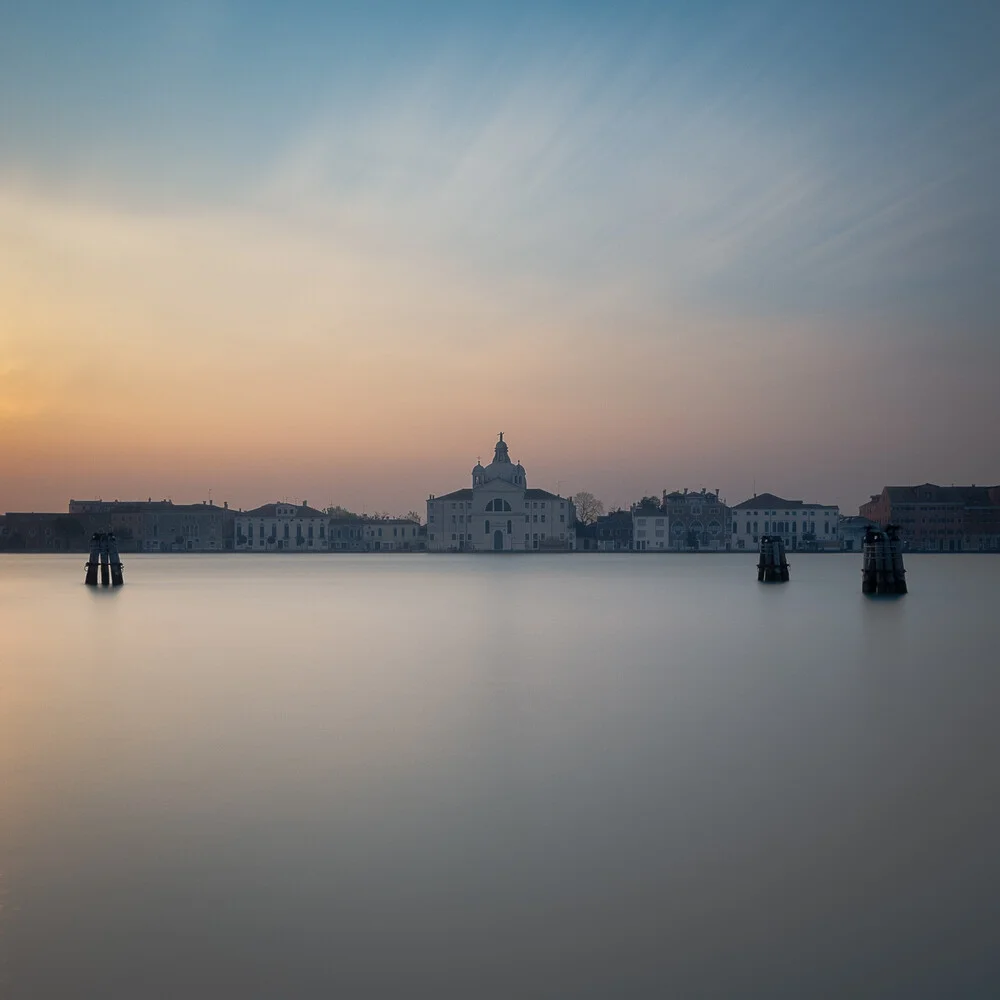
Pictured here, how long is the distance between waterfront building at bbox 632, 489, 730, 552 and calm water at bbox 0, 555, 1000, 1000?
97747 mm

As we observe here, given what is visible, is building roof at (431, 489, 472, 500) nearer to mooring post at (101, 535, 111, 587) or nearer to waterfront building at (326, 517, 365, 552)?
waterfront building at (326, 517, 365, 552)

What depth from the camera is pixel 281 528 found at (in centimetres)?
12712

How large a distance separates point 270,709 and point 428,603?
23989mm

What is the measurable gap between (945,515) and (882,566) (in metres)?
79.0

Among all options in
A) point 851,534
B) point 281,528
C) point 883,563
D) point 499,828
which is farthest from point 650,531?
point 499,828

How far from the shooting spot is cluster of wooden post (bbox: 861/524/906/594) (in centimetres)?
3678

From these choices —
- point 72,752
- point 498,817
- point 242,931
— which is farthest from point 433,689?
point 242,931

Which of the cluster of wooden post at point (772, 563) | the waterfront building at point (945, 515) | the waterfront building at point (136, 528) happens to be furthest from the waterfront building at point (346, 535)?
the cluster of wooden post at point (772, 563)

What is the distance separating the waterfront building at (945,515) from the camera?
10900cm

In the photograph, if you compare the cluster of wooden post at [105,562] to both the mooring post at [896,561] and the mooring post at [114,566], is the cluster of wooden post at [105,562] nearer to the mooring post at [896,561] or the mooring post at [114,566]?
the mooring post at [114,566]

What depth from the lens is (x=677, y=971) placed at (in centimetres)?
550

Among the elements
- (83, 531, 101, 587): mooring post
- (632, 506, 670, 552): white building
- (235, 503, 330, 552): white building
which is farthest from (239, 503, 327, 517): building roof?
(83, 531, 101, 587): mooring post

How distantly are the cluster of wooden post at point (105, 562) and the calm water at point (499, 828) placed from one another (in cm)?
3103

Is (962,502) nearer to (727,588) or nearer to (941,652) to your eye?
(727,588)
